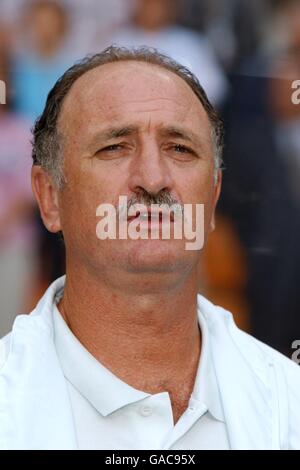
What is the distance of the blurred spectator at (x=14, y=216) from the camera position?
300 cm

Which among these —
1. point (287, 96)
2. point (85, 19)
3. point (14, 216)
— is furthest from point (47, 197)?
point (287, 96)

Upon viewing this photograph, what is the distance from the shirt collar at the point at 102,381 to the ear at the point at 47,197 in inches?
9.2

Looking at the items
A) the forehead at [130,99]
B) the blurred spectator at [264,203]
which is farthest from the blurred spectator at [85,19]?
the forehead at [130,99]

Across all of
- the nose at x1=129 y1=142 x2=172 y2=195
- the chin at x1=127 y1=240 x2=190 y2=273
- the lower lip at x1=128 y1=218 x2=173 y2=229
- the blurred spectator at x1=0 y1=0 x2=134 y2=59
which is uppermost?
the blurred spectator at x1=0 y1=0 x2=134 y2=59

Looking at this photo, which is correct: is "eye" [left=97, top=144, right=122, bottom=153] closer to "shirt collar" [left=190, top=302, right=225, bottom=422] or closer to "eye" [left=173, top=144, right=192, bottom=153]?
"eye" [left=173, top=144, right=192, bottom=153]

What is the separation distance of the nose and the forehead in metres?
0.07

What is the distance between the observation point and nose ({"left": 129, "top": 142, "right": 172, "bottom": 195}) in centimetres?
172

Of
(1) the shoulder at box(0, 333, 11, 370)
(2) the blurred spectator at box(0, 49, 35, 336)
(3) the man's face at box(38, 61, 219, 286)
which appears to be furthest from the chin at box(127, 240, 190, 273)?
(2) the blurred spectator at box(0, 49, 35, 336)

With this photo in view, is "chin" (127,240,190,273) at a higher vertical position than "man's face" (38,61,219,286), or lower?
lower

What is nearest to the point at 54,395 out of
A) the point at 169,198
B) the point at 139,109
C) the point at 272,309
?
the point at 169,198

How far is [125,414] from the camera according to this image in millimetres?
1732

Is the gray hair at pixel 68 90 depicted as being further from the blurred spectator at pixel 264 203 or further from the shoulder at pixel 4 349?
the blurred spectator at pixel 264 203

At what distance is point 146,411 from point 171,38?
5.90 ft

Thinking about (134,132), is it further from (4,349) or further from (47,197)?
(4,349)
